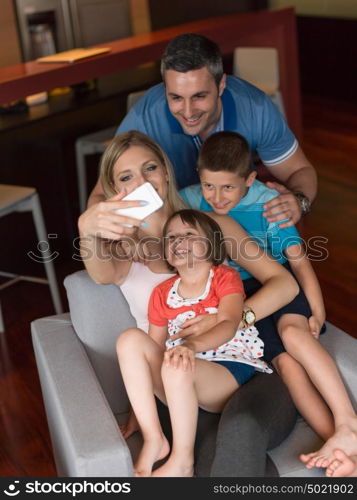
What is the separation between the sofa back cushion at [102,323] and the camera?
203 centimetres

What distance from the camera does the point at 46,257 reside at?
3.37 m

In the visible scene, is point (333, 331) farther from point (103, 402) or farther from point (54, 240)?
point (54, 240)

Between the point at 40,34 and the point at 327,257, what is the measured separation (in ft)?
8.43

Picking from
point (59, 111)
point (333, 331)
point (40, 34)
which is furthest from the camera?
point (40, 34)

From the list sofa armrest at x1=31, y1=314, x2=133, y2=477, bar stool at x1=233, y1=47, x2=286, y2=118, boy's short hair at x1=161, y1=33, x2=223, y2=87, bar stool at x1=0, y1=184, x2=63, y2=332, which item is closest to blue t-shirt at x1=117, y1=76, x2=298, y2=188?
boy's short hair at x1=161, y1=33, x2=223, y2=87

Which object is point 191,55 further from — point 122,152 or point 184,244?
point 184,244

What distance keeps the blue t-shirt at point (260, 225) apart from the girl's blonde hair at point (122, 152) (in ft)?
0.36

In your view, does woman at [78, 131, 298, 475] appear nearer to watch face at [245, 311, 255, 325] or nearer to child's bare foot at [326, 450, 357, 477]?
watch face at [245, 311, 255, 325]

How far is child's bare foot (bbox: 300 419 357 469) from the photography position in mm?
1687

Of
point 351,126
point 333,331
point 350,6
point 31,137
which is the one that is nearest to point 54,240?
point 31,137

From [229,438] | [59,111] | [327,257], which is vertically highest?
[59,111]

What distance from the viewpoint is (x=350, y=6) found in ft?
21.4

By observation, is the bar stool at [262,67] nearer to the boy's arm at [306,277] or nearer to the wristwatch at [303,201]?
the wristwatch at [303,201]

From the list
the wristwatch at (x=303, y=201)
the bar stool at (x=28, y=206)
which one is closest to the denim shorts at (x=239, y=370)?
the wristwatch at (x=303, y=201)
